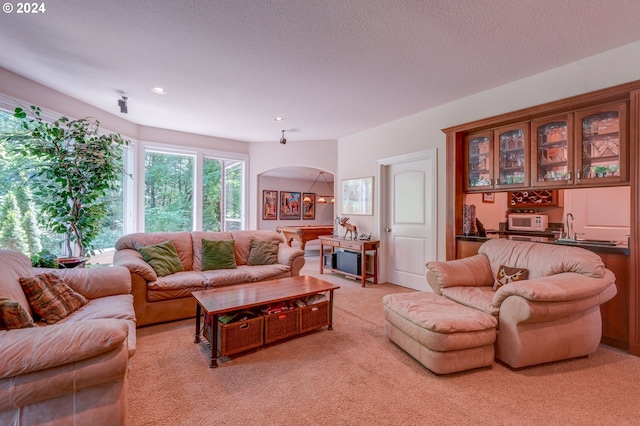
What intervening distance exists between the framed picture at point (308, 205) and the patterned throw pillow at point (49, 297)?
6880 mm

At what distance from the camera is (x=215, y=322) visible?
2275 mm

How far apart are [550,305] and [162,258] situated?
3755mm

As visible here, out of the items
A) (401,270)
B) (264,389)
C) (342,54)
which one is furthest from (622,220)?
(264,389)

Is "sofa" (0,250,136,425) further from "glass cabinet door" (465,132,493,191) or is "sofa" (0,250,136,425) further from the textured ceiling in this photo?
"glass cabinet door" (465,132,493,191)

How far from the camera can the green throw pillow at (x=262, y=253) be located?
13.1 feet

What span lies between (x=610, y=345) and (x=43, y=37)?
18.3 ft

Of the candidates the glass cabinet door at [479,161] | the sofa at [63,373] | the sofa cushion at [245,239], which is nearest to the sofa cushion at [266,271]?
the sofa cushion at [245,239]

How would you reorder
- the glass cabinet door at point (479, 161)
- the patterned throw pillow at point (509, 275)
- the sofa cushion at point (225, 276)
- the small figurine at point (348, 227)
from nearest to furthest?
1. the patterned throw pillow at point (509, 275)
2. the sofa cushion at point (225, 276)
3. the glass cabinet door at point (479, 161)
4. the small figurine at point (348, 227)

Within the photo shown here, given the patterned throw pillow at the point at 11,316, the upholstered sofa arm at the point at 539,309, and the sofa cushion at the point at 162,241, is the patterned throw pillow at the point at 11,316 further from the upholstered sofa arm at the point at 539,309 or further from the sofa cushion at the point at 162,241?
the upholstered sofa arm at the point at 539,309

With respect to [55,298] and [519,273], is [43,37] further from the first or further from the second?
[519,273]

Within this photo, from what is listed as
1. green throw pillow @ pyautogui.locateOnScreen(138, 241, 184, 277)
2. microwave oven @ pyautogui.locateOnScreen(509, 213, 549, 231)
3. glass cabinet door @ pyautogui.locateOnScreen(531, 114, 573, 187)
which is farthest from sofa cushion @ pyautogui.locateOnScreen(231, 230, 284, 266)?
microwave oven @ pyautogui.locateOnScreen(509, 213, 549, 231)

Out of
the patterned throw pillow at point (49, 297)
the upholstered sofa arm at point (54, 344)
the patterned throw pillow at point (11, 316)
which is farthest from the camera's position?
the patterned throw pillow at point (49, 297)

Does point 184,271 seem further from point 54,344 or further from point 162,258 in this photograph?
point 54,344

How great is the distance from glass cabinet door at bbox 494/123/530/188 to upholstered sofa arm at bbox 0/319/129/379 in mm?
3791
